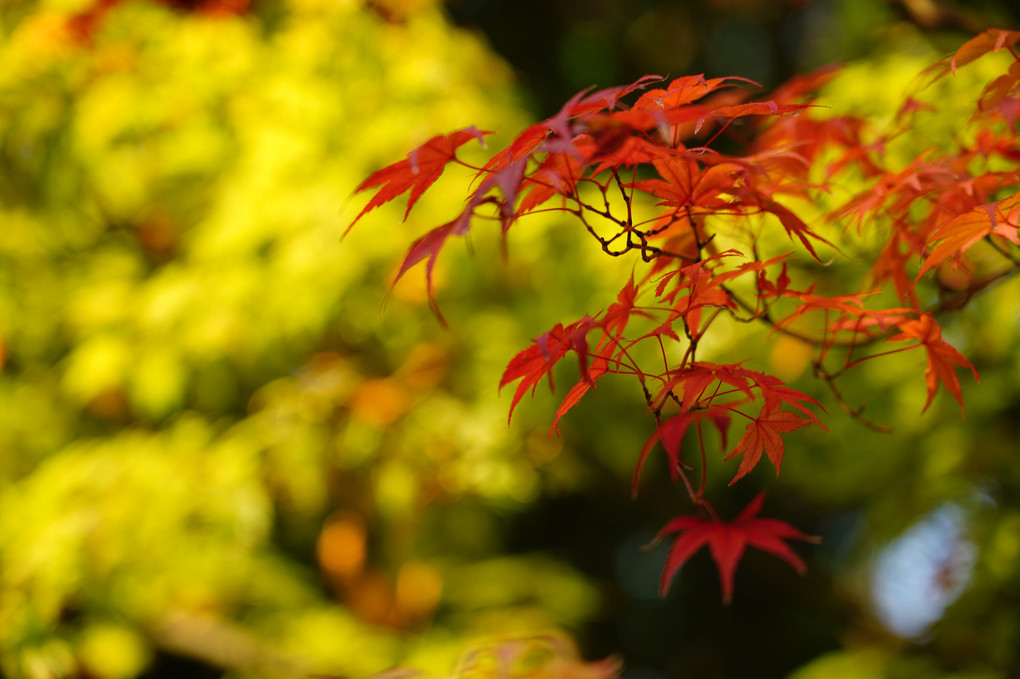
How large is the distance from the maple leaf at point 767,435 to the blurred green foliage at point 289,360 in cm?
62

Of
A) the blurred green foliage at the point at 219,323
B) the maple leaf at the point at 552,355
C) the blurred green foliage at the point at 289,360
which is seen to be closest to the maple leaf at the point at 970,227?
the maple leaf at the point at 552,355

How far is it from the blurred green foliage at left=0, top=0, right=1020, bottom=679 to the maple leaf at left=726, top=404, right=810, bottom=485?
0.62 meters

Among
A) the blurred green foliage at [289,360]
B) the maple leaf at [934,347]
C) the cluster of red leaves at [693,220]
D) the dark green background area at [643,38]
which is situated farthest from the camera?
the dark green background area at [643,38]

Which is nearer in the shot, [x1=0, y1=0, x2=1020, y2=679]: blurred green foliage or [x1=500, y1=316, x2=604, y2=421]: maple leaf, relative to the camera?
[x1=500, y1=316, x2=604, y2=421]: maple leaf

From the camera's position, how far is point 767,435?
52cm

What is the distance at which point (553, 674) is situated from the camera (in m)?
0.83

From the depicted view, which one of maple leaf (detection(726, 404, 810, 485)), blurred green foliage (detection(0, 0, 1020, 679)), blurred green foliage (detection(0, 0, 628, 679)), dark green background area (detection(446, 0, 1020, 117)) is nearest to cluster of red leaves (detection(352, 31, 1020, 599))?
maple leaf (detection(726, 404, 810, 485))

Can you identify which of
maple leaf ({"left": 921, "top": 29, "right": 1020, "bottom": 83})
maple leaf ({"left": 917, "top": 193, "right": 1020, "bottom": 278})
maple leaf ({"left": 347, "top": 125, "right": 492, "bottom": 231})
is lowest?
maple leaf ({"left": 917, "top": 193, "right": 1020, "bottom": 278})

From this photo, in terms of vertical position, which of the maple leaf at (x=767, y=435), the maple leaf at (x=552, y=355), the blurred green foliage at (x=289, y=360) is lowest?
the blurred green foliage at (x=289, y=360)

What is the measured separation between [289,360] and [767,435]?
4.52ft

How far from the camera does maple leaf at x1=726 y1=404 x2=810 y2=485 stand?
51cm

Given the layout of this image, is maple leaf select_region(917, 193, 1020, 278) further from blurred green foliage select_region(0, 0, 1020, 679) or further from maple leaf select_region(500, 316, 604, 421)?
blurred green foliage select_region(0, 0, 1020, 679)

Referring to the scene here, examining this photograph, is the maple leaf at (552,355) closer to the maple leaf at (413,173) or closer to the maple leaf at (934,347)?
the maple leaf at (413,173)

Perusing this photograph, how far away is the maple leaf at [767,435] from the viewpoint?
511mm
